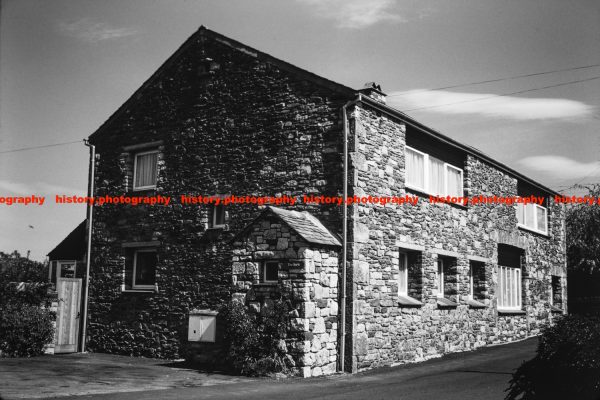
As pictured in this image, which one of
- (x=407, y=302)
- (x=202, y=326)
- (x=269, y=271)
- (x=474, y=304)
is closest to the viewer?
(x=269, y=271)

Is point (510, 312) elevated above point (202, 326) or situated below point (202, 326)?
above

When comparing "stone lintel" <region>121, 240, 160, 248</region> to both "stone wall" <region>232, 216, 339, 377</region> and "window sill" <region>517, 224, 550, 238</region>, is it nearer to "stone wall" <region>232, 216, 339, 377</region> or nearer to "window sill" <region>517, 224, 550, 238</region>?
"stone wall" <region>232, 216, 339, 377</region>

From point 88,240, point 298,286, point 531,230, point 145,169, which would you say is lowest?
point 298,286

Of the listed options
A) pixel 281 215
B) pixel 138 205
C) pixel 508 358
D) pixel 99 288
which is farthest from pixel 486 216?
pixel 99 288

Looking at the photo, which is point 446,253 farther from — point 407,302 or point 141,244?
point 141,244

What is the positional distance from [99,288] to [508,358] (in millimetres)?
10987

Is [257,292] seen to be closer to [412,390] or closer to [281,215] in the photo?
[281,215]

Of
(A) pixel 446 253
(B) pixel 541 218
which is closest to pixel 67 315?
(A) pixel 446 253

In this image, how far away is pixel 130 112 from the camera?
17578mm

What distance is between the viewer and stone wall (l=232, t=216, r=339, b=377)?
472 inches

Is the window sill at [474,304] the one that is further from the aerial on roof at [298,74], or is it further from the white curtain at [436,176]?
the aerial on roof at [298,74]

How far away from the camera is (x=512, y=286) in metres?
21.0

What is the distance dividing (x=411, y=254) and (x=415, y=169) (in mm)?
2235

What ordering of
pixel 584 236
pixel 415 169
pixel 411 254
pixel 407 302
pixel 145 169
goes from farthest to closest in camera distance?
pixel 584 236
pixel 145 169
pixel 415 169
pixel 411 254
pixel 407 302
